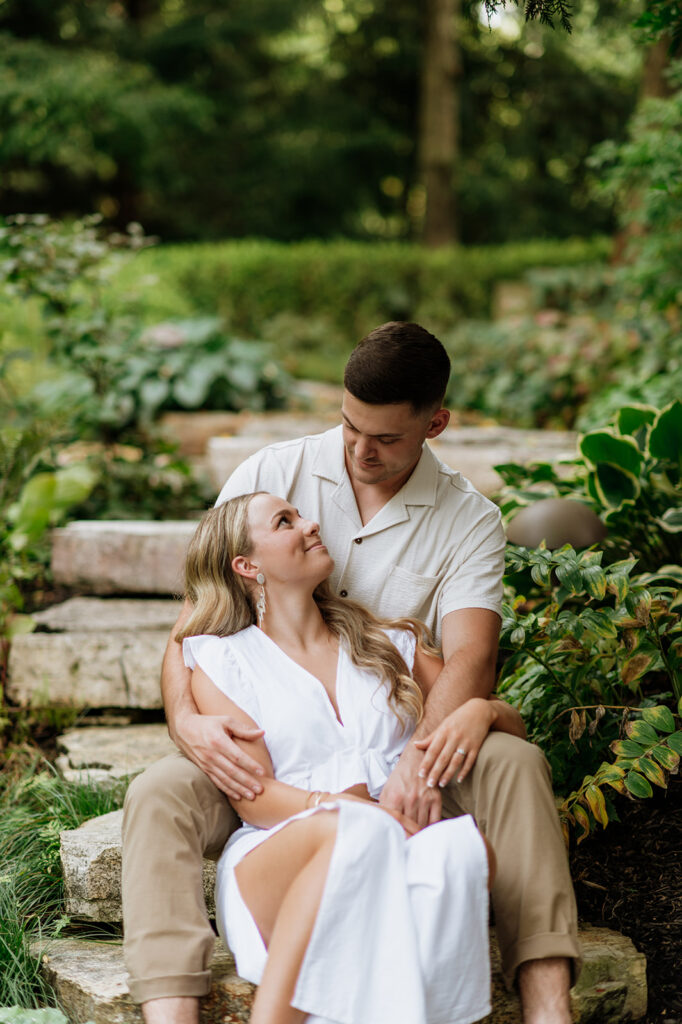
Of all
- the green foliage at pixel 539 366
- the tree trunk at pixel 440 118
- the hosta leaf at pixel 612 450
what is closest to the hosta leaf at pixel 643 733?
the hosta leaf at pixel 612 450

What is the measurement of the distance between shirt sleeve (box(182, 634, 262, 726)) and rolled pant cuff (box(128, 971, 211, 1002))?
579 millimetres

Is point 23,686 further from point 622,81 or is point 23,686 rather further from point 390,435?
point 622,81

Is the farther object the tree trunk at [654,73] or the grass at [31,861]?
the tree trunk at [654,73]

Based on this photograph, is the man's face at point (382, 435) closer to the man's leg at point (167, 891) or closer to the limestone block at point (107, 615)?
the man's leg at point (167, 891)

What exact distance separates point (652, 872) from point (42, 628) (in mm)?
2314

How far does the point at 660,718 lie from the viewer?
2488 millimetres

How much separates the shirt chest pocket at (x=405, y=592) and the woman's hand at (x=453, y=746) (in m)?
0.42

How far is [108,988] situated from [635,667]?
151 centimetres

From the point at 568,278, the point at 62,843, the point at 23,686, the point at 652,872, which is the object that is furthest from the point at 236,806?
the point at 568,278

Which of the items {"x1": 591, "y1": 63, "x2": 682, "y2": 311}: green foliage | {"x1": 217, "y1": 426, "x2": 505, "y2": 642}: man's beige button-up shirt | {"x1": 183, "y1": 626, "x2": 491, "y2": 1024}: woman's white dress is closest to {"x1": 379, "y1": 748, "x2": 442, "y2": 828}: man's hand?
{"x1": 183, "y1": 626, "x2": 491, "y2": 1024}: woman's white dress

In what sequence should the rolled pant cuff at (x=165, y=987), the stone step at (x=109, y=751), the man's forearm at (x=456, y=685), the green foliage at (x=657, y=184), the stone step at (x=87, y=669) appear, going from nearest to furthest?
1. the rolled pant cuff at (x=165, y=987)
2. the man's forearm at (x=456, y=685)
3. the stone step at (x=109, y=751)
4. the stone step at (x=87, y=669)
5. the green foliage at (x=657, y=184)

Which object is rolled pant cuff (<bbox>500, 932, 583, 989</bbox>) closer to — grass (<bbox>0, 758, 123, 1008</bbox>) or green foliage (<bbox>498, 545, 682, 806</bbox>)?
green foliage (<bbox>498, 545, 682, 806</bbox>)

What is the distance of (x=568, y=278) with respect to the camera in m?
9.20

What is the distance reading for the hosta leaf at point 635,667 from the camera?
261 cm
